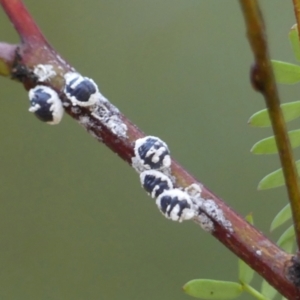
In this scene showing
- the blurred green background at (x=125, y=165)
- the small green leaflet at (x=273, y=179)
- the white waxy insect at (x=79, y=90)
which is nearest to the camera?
the white waxy insect at (x=79, y=90)

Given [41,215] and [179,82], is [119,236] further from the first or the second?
[179,82]

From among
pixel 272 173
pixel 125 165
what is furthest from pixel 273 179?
pixel 125 165

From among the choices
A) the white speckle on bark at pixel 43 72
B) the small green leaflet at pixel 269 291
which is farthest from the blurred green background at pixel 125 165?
the white speckle on bark at pixel 43 72

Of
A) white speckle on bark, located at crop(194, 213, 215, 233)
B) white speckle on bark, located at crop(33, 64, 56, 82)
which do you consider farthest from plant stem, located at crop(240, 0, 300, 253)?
white speckle on bark, located at crop(33, 64, 56, 82)

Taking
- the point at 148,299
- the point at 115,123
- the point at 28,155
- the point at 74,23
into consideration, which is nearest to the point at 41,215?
the point at 28,155

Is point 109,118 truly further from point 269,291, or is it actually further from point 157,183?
point 269,291

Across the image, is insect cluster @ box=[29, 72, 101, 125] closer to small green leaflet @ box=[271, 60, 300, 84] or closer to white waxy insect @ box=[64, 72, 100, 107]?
white waxy insect @ box=[64, 72, 100, 107]

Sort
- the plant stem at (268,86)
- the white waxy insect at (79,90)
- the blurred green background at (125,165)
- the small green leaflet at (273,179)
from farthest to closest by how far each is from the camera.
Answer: the blurred green background at (125,165) → the small green leaflet at (273,179) → the white waxy insect at (79,90) → the plant stem at (268,86)

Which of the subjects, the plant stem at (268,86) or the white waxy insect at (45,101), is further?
the white waxy insect at (45,101)

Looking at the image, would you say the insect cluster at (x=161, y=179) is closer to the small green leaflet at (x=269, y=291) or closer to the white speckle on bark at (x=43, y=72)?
the white speckle on bark at (x=43, y=72)
